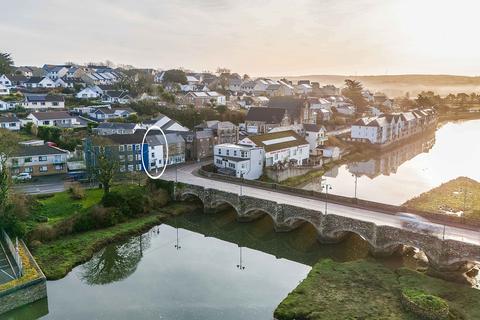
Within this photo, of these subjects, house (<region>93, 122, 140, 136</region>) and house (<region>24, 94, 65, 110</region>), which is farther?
house (<region>24, 94, 65, 110</region>)

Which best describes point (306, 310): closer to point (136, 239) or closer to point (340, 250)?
point (340, 250)

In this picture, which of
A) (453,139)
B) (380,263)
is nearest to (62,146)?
(380,263)

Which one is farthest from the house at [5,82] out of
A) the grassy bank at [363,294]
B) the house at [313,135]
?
the grassy bank at [363,294]

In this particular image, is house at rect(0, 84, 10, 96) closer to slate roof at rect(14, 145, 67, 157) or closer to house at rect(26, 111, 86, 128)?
house at rect(26, 111, 86, 128)

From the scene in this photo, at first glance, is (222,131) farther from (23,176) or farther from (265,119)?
(23,176)

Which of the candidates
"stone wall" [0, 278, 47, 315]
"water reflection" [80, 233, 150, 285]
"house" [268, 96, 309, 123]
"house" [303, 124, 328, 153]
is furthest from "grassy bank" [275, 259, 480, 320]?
"house" [268, 96, 309, 123]

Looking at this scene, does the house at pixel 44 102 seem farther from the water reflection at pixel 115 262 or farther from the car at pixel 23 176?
the water reflection at pixel 115 262
